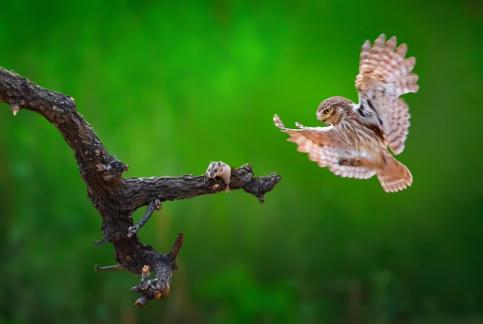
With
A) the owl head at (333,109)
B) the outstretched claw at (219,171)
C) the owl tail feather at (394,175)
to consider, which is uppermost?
the owl head at (333,109)

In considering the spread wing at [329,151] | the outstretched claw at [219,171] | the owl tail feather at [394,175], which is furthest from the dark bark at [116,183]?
the owl tail feather at [394,175]

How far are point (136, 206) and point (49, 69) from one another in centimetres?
308

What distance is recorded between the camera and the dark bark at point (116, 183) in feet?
8.05

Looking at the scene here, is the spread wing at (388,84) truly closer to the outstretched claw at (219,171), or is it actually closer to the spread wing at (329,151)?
the spread wing at (329,151)

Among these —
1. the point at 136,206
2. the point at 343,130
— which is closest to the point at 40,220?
the point at 136,206

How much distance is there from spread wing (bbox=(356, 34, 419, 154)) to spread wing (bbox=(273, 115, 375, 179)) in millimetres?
149

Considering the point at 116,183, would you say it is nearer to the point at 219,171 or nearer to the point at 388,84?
the point at 219,171

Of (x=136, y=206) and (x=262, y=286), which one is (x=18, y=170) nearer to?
(x=262, y=286)

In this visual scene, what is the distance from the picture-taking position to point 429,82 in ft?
18.1

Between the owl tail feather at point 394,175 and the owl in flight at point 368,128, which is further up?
the owl in flight at point 368,128

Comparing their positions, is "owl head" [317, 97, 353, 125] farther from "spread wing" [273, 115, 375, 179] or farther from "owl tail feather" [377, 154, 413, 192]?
"owl tail feather" [377, 154, 413, 192]

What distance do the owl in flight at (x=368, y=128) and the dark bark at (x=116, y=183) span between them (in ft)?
0.79

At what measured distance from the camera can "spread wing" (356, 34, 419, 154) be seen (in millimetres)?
2379

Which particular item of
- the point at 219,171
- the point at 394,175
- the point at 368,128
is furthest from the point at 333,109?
the point at 219,171
